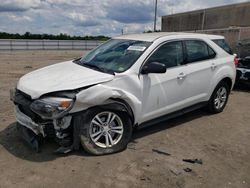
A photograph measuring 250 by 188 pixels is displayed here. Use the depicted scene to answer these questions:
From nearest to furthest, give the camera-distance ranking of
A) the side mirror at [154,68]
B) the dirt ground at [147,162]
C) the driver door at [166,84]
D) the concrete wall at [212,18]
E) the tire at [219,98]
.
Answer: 1. the dirt ground at [147,162]
2. the side mirror at [154,68]
3. the driver door at [166,84]
4. the tire at [219,98]
5. the concrete wall at [212,18]

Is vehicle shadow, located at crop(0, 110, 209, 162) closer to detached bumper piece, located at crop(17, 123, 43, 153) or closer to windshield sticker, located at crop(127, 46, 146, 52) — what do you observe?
detached bumper piece, located at crop(17, 123, 43, 153)

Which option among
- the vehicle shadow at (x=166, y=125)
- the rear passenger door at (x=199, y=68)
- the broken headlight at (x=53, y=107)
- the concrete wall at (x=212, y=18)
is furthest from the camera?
the concrete wall at (x=212, y=18)

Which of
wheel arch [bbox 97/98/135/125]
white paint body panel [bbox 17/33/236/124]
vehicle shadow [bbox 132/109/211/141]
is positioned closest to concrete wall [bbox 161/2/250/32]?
vehicle shadow [bbox 132/109/211/141]

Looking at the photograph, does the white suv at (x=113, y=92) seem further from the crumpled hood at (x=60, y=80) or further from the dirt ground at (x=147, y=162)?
the dirt ground at (x=147, y=162)

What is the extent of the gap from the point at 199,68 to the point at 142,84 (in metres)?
1.45

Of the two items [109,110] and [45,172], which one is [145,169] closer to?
[109,110]

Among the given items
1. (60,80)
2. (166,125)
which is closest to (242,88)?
(166,125)

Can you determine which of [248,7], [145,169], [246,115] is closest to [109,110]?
[145,169]

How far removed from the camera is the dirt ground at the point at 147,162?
311 centimetres

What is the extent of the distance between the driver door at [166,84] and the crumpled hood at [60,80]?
2.36 feet

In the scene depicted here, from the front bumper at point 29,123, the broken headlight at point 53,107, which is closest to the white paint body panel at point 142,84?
the broken headlight at point 53,107

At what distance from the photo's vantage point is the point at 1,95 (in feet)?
22.7

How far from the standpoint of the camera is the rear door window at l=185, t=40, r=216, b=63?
4719mm

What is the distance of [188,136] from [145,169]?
54.6 inches
